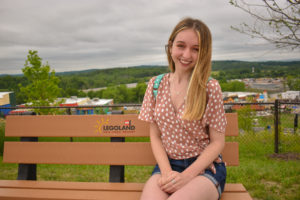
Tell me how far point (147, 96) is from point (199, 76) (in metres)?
0.45

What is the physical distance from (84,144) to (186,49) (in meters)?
1.30

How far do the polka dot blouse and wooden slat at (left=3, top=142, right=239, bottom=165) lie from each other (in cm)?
44

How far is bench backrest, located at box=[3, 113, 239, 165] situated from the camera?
2.17m

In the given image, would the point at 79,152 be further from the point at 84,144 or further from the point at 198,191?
the point at 198,191

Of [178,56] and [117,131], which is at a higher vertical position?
[178,56]

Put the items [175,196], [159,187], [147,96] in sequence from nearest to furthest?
[175,196]
[159,187]
[147,96]

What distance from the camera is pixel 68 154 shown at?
228 cm

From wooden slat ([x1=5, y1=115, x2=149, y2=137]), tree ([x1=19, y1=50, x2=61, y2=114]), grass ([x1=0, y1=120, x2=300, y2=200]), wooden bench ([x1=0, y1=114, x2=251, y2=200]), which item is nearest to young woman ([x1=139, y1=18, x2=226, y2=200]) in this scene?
wooden bench ([x1=0, y1=114, x2=251, y2=200])

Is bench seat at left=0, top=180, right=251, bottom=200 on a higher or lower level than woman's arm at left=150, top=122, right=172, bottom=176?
lower

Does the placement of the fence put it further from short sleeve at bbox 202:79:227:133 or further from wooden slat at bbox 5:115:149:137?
short sleeve at bbox 202:79:227:133

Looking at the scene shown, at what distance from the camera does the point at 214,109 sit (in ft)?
5.34

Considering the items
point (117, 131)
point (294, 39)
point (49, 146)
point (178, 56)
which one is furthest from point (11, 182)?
point (294, 39)

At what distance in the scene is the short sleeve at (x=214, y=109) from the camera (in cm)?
162

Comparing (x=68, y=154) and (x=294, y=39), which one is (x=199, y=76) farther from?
(x=294, y=39)
